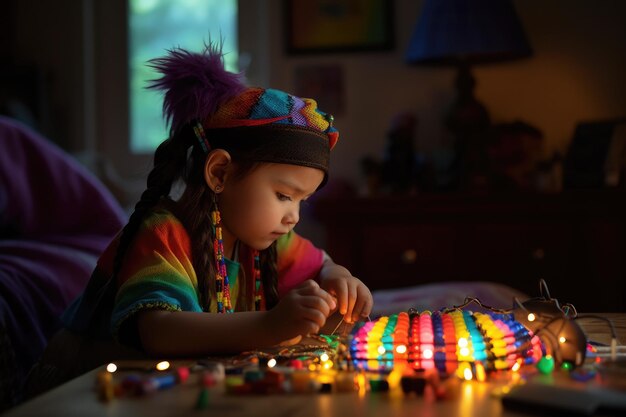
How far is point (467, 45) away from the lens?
2.61m

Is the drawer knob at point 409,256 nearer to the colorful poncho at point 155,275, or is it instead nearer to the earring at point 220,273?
the colorful poncho at point 155,275

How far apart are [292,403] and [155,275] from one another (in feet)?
1.23

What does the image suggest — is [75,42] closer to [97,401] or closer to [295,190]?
[295,190]

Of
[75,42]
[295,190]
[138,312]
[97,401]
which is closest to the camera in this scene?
[97,401]

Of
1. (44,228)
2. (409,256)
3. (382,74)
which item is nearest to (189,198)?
(44,228)

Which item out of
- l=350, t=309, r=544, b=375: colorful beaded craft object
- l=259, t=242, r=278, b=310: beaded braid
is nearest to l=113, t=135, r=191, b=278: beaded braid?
l=259, t=242, r=278, b=310: beaded braid

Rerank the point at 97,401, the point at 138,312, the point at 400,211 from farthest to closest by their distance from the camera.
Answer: the point at 400,211
the point at 138,312
the point at 97,401

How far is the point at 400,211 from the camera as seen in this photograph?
262 centimetres

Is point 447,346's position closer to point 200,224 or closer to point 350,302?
point 350,302

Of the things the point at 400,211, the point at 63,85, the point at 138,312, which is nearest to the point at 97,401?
the point at 138,312

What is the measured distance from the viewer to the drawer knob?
8.65ft

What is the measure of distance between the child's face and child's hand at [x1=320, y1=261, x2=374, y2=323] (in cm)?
11

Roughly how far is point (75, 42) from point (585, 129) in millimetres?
2135

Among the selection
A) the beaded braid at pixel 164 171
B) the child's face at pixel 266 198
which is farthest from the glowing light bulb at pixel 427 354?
the beaded braid at pixel 164 171
